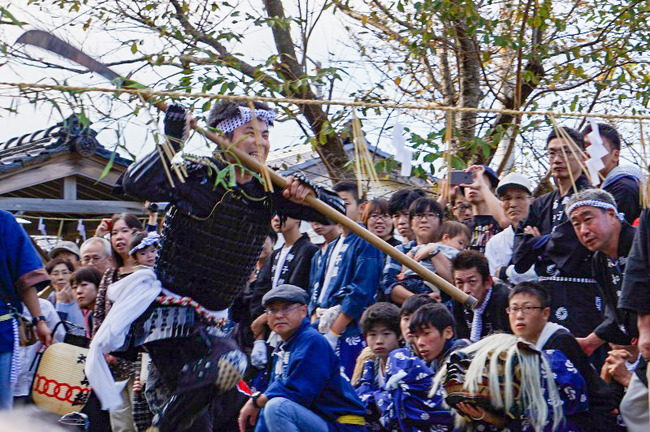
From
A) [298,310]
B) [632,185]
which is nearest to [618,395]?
[632,185]

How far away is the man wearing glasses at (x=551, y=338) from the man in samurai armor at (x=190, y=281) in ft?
4.80

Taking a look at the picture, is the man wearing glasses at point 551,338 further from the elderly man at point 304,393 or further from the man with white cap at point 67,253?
the man with white cap at point 67,253

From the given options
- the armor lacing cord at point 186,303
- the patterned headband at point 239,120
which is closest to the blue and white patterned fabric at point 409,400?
the armor lacing cord at point 186,303

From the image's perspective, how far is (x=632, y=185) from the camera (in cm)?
567

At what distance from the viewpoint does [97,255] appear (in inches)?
321

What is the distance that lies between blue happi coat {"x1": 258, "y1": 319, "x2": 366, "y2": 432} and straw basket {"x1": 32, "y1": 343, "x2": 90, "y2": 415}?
1711 millimetres

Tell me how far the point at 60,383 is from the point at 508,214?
3.51 metres

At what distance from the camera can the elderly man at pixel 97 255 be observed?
26.7 ft

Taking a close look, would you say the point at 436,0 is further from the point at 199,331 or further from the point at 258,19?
the point at 199,331

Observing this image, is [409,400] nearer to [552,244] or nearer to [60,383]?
[552,244]

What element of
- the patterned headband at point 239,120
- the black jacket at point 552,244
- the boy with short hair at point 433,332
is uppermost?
the patterned headband at point 239,120

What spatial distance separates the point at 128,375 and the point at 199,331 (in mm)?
2429

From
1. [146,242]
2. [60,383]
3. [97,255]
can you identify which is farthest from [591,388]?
[97,255]

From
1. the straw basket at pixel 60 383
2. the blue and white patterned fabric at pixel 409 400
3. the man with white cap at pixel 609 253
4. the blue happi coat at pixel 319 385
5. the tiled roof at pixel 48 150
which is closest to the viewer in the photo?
the man with white cap at pixel 609 253
